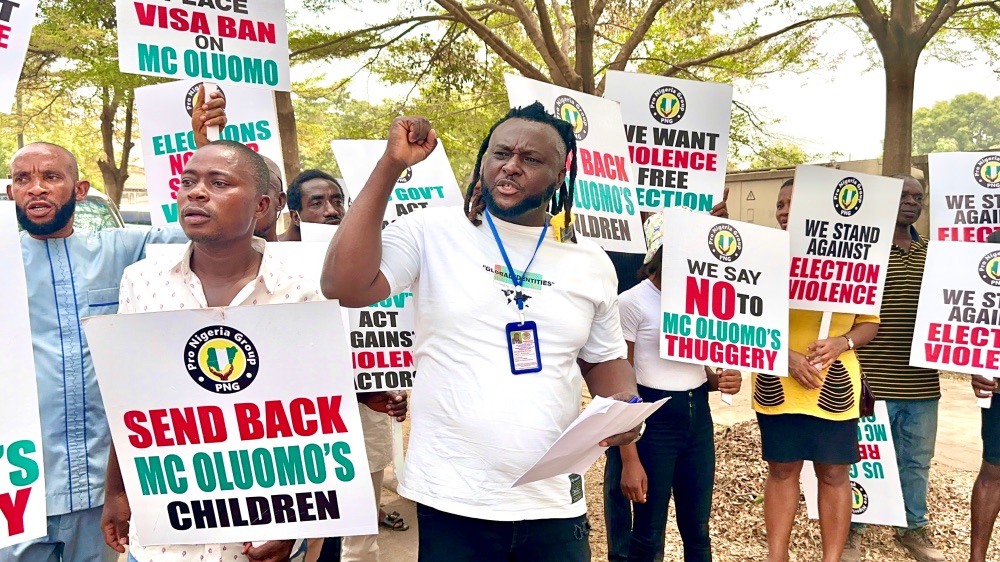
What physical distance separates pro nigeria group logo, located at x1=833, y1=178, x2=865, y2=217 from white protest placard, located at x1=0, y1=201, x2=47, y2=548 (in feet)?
11.1

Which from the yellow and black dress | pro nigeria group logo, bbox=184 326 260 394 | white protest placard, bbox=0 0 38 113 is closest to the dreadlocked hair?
pro nigeria group logo, bbox=184 326 260 394

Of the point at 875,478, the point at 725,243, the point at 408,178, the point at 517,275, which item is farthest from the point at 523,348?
the point at 875,478

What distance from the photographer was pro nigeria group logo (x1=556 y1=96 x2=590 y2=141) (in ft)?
11.6

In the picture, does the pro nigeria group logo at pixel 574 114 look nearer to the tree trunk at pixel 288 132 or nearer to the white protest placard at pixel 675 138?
the white protest placard at pixel 675 138

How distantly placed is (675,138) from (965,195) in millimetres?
2160

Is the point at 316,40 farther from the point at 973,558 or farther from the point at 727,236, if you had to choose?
the point at 973,558

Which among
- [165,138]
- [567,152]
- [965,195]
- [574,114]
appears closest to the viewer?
[567,152]

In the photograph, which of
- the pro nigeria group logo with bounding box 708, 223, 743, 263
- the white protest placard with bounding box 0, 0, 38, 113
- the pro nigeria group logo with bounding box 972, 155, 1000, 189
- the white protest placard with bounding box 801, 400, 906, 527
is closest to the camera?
the white protest placard with bounding box 0, 0, 38, 113

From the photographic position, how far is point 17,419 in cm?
192

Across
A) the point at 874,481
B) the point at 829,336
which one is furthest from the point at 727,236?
the point at 874,481

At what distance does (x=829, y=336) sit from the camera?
3.72 metres

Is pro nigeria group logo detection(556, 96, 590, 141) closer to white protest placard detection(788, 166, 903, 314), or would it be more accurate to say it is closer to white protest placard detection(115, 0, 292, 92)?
white protest placard detection(788, 166, 903, 314)

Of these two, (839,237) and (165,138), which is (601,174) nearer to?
(839,237)

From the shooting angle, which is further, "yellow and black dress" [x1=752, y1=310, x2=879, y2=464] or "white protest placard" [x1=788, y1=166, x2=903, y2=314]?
"white protest placard" [x1=788, y1=166, x2=903, y2=314]
